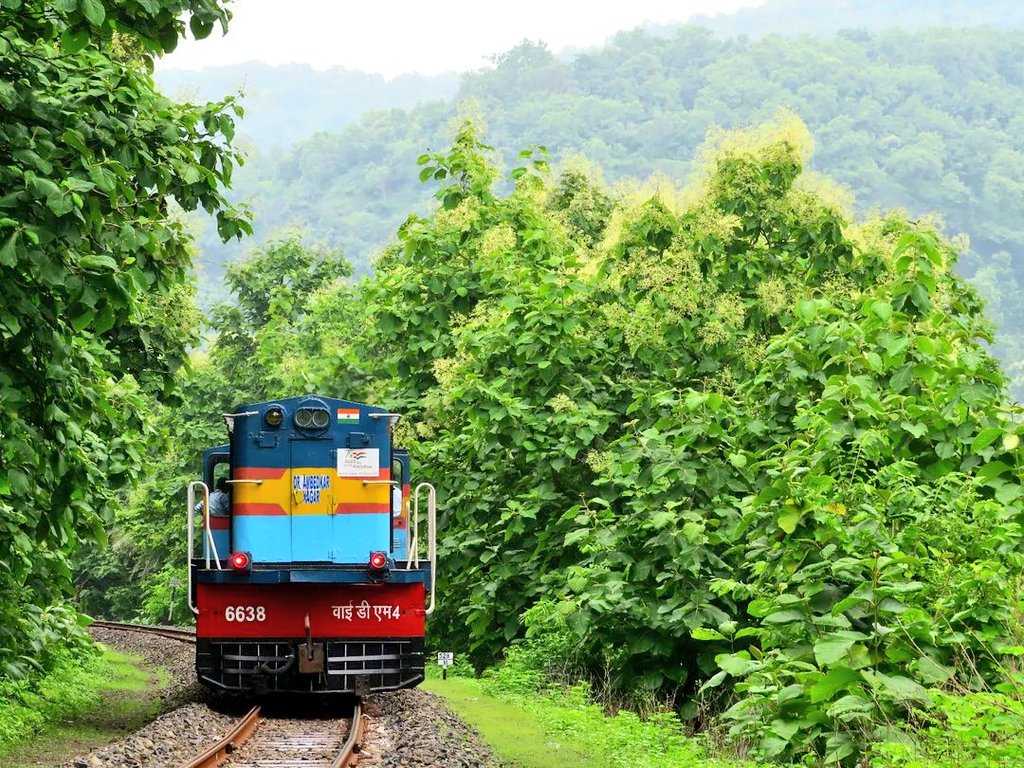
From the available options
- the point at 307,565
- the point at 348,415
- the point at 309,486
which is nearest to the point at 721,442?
the point at 348,415

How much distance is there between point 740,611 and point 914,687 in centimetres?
609

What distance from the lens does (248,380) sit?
1688 inches

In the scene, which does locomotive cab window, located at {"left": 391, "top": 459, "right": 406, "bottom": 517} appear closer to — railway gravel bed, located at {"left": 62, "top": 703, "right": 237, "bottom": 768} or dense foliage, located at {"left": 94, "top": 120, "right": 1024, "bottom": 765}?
dense foliage, located at {"left": 94, "top": 120, "right": 1024, "bottom": 765}

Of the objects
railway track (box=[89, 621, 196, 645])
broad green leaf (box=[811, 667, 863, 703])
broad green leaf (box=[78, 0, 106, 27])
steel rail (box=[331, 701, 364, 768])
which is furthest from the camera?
railway track (box=[89, 621, 196, 645])

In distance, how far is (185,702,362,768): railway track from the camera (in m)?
11.2

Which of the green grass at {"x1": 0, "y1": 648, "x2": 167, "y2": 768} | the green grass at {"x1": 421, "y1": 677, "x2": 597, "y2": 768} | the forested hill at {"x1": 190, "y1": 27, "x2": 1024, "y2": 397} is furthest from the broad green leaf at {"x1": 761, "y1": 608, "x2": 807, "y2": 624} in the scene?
the forested hill at {"x1": 190, "y1": 27, "x2": 1024, "y2": 397}

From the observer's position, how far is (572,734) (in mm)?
12500

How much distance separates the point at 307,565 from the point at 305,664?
106 cm

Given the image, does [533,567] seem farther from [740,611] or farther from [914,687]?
[914,687]

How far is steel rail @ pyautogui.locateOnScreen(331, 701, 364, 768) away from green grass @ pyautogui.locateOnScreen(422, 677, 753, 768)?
1169mm

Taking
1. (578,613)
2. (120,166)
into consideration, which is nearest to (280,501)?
(578,613)

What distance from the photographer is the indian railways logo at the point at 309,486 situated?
48.8 feet

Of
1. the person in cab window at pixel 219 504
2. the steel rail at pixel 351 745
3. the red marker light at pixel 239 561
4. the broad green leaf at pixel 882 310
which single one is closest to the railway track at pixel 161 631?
the person in cab window at pixel 219 504

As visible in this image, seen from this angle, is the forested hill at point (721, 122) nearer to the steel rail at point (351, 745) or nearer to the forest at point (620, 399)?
the forest at point (620, 399)
